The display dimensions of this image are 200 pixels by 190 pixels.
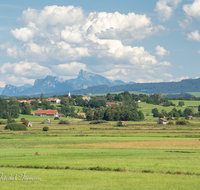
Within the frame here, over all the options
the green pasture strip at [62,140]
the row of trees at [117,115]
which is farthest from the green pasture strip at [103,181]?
the row of trees at [117,115]

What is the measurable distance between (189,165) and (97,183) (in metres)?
10.8

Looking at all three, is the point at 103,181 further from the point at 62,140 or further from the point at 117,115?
the point at 117,115

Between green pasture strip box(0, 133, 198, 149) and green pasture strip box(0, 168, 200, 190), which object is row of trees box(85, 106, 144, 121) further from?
green pasture strip box(0, 168, 200, 190)

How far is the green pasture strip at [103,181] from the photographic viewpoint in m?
18.0

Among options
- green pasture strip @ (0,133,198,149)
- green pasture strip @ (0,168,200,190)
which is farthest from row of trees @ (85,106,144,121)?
green pasture strip @ (0,168,200,190)

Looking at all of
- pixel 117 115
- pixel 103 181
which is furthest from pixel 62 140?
pixel 117 115

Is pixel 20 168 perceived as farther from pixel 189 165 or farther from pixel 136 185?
pixel 189 165

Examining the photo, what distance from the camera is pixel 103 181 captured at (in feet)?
64.3

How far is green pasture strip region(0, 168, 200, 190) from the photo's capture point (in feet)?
59.0

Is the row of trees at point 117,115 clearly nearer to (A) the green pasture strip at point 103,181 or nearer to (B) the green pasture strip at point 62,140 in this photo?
(B) the green pasture strip at point 62,140

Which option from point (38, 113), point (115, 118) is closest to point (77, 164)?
point (115, 118)

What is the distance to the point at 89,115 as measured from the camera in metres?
159

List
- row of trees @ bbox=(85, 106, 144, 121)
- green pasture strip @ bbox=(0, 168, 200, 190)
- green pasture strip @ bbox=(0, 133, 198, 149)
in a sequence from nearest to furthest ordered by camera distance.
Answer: green pasture strip @ bbox=(0, 168, 200, 190) → green pasture strip @ bbox=(0, 133, 198, 149) → row of trees @ bbox=(85, 106, 144, 121)

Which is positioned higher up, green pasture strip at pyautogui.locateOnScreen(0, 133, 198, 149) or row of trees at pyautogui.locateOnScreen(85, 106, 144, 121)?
green pasture strip at pyautogui.locateOnScreen(0, 133, 198, 149)
